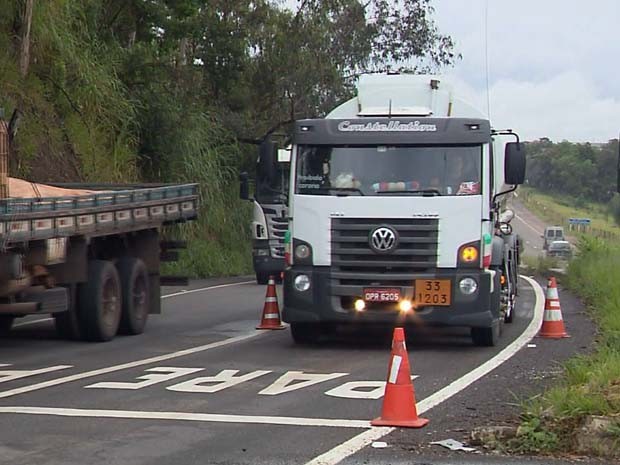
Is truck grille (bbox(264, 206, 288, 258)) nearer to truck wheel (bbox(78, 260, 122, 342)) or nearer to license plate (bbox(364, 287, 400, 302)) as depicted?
truck wheel (bbox(78, 260, 122, 342))

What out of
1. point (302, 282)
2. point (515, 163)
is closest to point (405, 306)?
point (302, 282)

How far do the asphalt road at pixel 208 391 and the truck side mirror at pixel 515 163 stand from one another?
2128mm

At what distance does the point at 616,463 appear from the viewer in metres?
7.78

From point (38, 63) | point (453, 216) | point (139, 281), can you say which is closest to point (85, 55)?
point (38, 63)

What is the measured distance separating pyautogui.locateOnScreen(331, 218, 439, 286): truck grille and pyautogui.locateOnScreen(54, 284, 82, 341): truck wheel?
340cm

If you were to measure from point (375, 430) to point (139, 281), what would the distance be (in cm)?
809

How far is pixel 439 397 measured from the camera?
10414 mm

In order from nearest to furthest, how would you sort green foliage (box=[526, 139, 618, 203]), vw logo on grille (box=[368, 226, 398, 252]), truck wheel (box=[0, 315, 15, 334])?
vw logo on grille (box=[368, 226, 398, 252]), truck wheel (box=[0, 315, 15, 334]), green foliage (box=[526, 139, 618, 203])

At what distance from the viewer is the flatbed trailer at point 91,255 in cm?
1259

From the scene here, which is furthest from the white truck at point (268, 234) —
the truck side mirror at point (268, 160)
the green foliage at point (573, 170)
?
the green foliage at point (573, 170)

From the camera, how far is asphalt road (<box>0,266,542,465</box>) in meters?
8.23

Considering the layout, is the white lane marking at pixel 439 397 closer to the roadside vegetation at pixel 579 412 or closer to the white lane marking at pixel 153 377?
the roadside vegetation at pixel 579 412

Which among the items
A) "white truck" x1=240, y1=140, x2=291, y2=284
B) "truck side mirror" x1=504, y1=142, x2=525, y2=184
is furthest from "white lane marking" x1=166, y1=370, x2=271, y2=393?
"white truck" x1=240, y1=140, x2=291, y2=284

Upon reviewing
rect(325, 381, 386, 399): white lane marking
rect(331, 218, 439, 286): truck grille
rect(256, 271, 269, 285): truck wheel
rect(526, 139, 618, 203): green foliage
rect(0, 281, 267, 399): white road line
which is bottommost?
rect(0, 281, 267, 399): white road line
